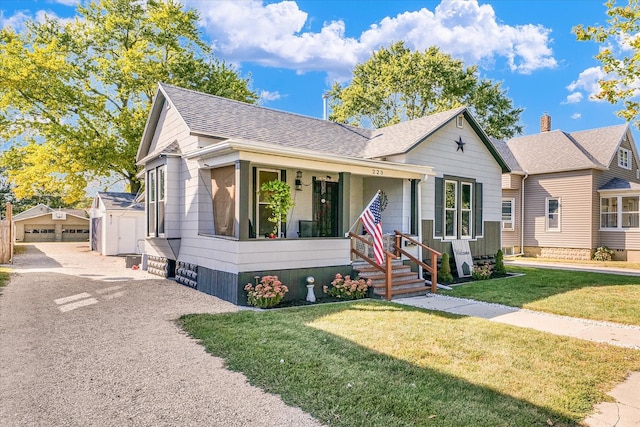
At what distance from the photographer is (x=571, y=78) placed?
21.0 m

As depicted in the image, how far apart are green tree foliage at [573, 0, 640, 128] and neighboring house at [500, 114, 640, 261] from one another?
396 inches

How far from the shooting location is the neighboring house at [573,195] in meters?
18.7

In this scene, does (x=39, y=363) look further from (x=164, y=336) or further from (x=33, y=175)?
(x=33, y=175)

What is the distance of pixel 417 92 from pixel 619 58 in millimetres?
21466

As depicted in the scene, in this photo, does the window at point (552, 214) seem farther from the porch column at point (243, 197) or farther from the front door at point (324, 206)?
the porch column at point (243, 197)

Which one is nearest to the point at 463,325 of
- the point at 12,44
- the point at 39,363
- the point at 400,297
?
the point at 400,297

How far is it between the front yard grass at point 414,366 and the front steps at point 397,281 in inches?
92.3

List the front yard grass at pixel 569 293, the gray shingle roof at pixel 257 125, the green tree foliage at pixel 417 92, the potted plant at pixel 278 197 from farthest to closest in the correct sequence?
the green tree foliage at pixel 417 92 → the gray shingle roof at pixel 257 125 → the potted plant at pixel 278 197 → the front yard grass at pixel 569 293

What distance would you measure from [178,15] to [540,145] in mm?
22554

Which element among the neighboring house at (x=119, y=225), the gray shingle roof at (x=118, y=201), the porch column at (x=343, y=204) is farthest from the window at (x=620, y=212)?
the gray shingle roof at (x=118, y=201)

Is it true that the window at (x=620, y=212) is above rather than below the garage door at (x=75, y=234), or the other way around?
above

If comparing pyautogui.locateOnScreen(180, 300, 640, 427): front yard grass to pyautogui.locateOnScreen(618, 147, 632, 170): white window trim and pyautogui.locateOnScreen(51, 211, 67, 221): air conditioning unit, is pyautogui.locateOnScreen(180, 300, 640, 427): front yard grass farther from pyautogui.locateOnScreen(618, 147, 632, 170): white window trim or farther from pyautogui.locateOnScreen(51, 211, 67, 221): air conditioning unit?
pyautogui.locateOnScreen(51, 211, 67, 221): air conditioning unit

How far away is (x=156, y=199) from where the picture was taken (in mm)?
11500

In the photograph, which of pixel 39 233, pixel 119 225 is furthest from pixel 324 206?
pixel 39 233
